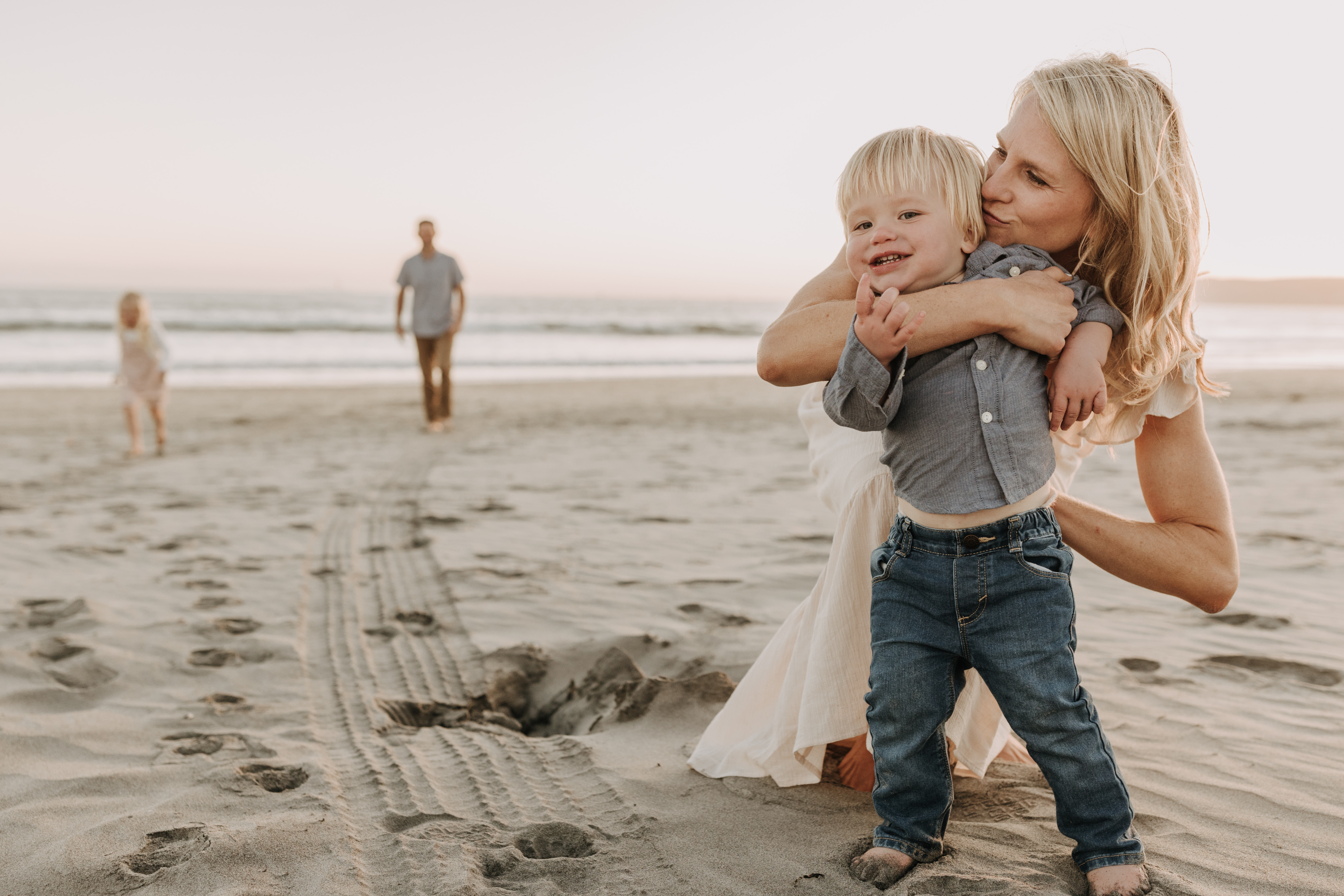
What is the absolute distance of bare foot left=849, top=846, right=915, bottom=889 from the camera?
1770mm

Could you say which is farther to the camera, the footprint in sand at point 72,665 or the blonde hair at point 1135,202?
the footprint in sand at point 72,665

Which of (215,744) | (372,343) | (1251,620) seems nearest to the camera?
(215,744)

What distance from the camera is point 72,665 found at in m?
2.96

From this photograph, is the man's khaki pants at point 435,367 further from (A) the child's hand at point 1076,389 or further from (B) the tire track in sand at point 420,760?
(A) the child's hand at point 1076,389

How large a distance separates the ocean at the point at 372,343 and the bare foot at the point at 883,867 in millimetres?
6950

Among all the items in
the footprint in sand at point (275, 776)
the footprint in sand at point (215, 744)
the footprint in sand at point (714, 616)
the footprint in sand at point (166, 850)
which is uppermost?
the footprint in sand at point (714, 616)

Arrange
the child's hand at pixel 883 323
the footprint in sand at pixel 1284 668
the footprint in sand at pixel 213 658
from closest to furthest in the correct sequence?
the child's hand at pixel 883 323 < the footprint in sand at pixel 1284 668 < the footprint in sand at pixel 213 658

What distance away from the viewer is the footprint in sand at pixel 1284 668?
2.79m

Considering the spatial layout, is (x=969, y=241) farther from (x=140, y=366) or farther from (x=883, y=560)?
(x=140, y=366)

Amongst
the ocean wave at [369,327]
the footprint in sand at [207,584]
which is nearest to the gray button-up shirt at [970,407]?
the footprint in sand at [207,584]

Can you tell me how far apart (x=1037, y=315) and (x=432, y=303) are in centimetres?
787

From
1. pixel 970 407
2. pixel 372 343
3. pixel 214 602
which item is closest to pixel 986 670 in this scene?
pixel 970 407

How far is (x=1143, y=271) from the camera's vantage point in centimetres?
172

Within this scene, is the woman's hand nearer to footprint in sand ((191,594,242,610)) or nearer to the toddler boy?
the toddler boy
